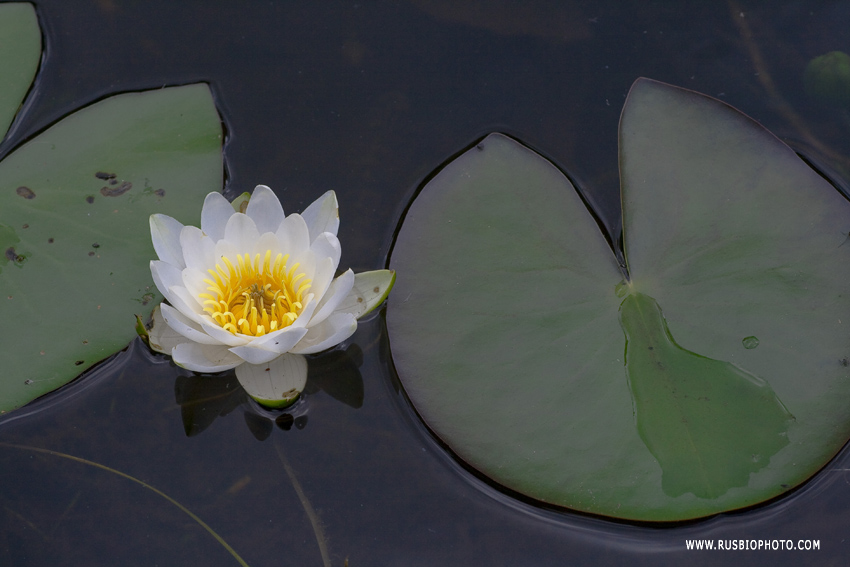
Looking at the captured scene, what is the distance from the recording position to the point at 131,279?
9.15 ft

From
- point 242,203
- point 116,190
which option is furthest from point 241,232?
point 116,190

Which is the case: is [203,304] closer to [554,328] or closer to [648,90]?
[554,328]

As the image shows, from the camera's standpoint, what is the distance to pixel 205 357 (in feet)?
8.34

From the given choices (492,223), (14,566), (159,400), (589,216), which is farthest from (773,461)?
(14,566)

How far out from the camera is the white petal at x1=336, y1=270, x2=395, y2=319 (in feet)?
8.61

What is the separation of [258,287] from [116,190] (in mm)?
1018

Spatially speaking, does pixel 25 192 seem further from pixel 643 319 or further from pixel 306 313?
pixel 643 319

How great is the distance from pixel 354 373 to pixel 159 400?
3.15 feet

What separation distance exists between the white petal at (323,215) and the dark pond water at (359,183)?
481 mm

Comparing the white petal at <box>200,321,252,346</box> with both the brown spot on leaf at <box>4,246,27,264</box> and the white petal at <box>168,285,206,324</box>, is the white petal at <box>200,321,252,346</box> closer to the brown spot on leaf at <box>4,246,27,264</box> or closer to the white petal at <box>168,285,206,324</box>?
the white petal at <box>168,285,206,324</box>

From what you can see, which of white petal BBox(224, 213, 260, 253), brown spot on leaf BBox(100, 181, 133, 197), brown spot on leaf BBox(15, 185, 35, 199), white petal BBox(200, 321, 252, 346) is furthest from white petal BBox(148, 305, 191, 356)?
brown spot on leaf BBox(15, 185, 35, 199)

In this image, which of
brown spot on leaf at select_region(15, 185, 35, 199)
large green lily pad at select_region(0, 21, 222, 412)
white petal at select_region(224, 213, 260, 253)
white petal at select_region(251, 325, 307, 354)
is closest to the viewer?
white petal at select_region(251, 325, 307, 354)

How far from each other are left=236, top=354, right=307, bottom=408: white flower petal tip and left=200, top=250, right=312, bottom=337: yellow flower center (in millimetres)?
185

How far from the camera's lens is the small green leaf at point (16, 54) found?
311 cm
